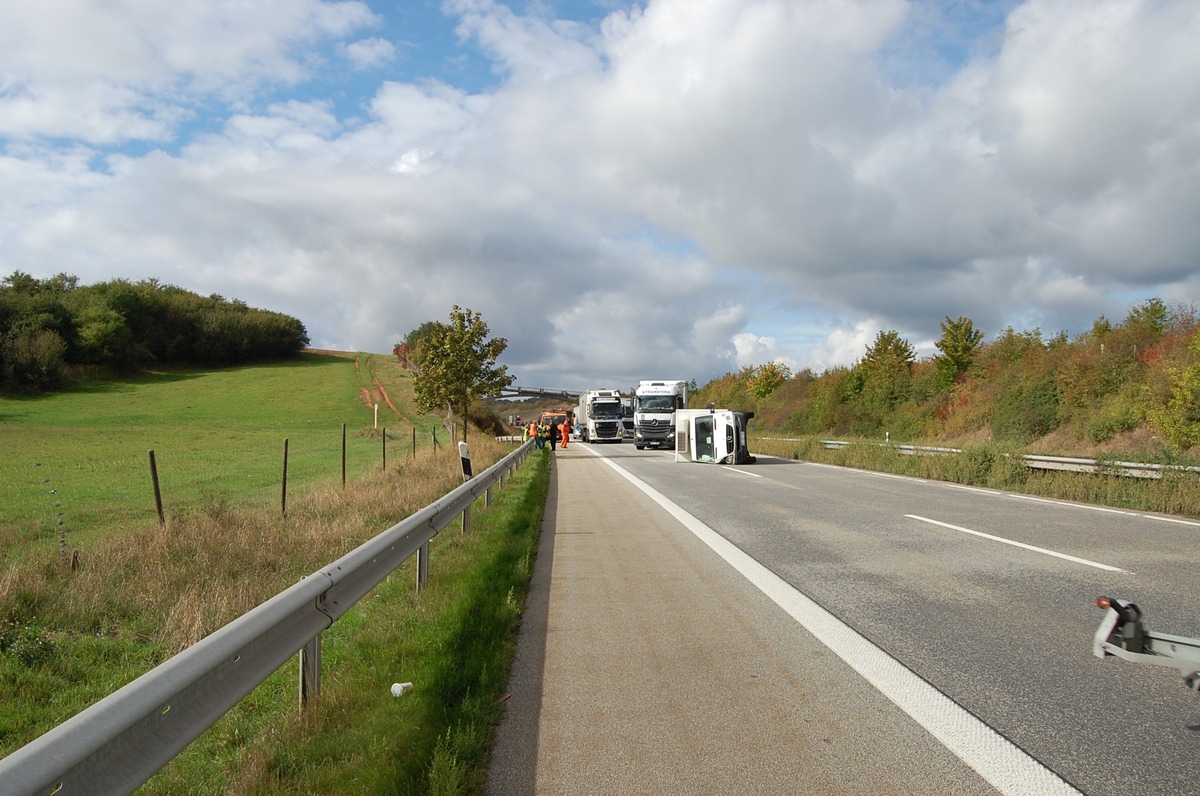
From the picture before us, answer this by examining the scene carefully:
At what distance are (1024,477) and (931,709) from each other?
16.1m

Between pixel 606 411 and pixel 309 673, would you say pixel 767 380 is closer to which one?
pixel 606 411

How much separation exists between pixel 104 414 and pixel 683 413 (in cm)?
4015

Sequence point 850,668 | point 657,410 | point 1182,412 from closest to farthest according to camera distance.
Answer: point 850,668, point 1182,412, point 657,410

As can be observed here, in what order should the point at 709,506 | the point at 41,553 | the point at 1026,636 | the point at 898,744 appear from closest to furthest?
the point at 898,744
the point at 1026,636
the point at 41,553
the point at 709,506

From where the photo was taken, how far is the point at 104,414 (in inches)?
2163

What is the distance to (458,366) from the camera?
37.1 meters

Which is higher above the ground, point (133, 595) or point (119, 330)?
point (119, 330)

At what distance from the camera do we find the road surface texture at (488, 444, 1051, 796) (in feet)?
12.4

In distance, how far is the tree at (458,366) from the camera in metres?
37.1

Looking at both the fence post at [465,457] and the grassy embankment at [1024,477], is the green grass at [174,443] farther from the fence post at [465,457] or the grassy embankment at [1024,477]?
the grassy embankment at [1024,477]

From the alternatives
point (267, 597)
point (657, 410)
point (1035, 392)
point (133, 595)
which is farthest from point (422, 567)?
point (657, 410)

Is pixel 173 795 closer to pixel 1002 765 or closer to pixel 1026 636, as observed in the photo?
pixel 1002 765

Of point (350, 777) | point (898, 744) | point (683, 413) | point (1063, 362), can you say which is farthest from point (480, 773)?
point (1063, 362)

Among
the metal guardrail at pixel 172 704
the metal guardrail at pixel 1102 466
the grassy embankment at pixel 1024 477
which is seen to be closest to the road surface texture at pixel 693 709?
the metal guardrail at pixel 172 704
